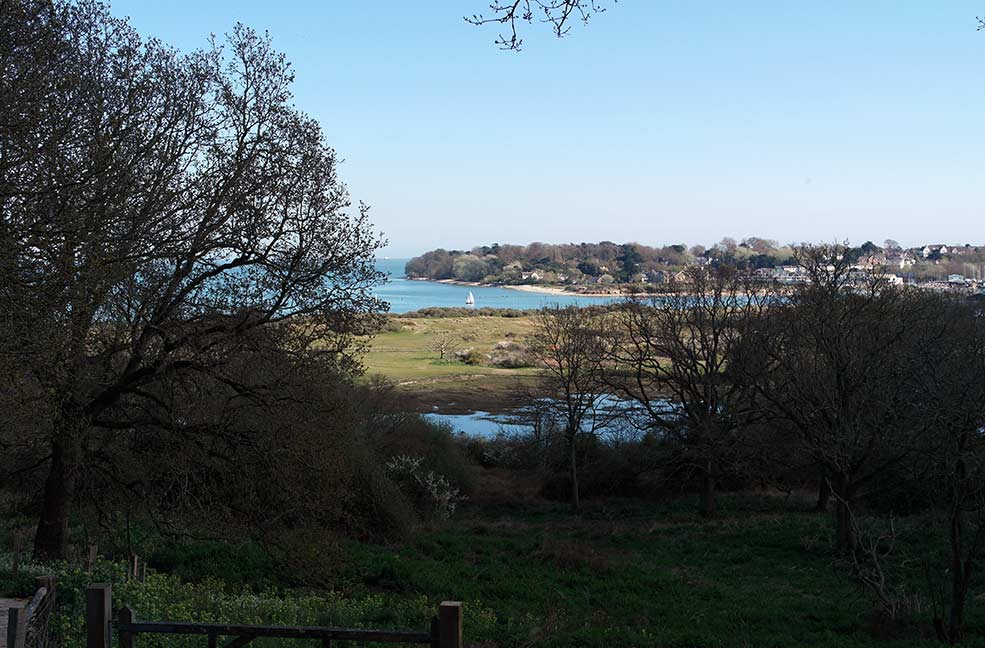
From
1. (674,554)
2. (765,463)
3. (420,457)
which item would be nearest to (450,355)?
(420,457)

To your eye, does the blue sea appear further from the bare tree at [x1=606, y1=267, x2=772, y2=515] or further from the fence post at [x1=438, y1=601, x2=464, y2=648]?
the fence post at [x1=438, y1=601, x2=464, y2=648]

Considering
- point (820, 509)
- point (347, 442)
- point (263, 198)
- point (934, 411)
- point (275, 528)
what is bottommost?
point (820, 509)

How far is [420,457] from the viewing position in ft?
110

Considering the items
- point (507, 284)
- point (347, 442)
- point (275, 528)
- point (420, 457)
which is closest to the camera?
point (275, 528)

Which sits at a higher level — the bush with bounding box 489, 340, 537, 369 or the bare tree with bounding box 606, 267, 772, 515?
the bare tree with bounding box 606, 267, 772, 515

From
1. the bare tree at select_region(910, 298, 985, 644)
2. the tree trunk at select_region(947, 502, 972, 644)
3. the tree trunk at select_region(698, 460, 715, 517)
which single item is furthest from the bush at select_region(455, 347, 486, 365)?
the tree trunk at select_region(947, 502, 972, 644)

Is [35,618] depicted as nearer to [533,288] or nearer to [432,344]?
[432,344]

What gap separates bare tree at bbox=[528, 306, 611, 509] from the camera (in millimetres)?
36594

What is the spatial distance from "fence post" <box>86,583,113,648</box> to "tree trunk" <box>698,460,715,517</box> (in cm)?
2631

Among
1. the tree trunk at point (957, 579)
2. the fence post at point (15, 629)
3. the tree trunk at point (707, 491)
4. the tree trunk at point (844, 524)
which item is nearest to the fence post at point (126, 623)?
the fence post at point (15, 629)

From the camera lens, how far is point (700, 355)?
32.3 m

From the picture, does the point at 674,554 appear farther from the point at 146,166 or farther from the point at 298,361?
the point at 146,166

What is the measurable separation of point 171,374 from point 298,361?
211cm

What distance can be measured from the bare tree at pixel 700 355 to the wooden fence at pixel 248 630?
2475 cm
